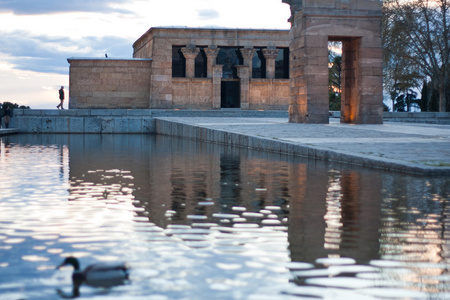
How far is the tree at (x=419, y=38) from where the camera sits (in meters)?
47.0

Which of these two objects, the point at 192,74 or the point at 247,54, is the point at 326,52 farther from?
the point at 247,54

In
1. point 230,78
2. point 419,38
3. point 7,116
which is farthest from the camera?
point 230,78

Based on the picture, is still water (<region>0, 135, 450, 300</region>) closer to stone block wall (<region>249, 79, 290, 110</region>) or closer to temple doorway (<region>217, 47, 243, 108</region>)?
stone block wall (<region>249, 79, 290, 110</region>)

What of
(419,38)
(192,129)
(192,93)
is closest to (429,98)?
(419,38)

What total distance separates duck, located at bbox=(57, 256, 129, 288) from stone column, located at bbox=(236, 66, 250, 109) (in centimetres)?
4726

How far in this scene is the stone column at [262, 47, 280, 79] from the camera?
2056 inches

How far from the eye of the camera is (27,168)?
13.2 meters

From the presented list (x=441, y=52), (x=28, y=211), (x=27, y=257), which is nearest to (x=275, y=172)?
(x=28, y=211)

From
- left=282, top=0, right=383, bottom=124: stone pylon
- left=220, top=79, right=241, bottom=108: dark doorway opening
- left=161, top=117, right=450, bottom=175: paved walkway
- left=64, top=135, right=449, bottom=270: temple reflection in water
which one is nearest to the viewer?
left=64, top=135, right=449, bottom=270: temple reflection in water

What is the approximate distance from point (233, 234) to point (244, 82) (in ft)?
151

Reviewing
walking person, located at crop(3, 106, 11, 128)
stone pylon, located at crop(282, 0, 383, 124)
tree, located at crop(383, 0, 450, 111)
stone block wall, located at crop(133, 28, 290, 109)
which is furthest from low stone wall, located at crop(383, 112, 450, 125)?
walking person, located at crop(3, 106, 11, 128)

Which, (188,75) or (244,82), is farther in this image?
(244,82)

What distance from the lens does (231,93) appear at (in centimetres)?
5247

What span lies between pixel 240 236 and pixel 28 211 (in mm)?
2615
